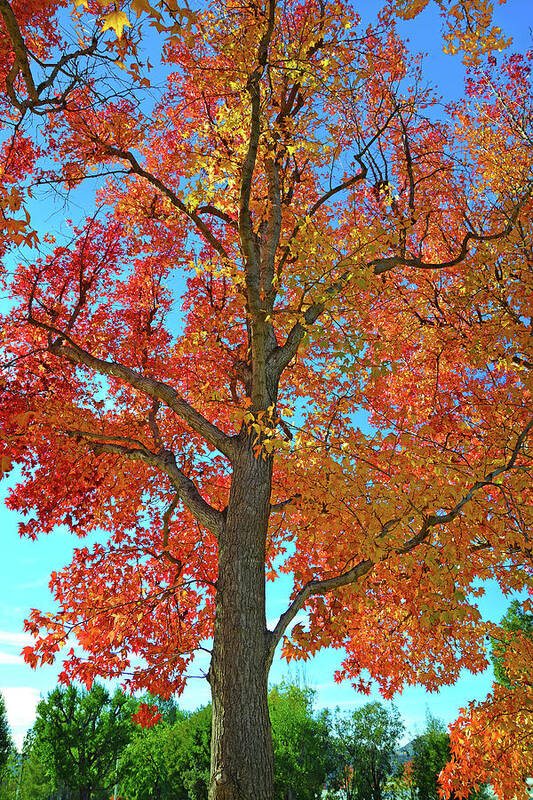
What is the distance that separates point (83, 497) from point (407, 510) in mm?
6523

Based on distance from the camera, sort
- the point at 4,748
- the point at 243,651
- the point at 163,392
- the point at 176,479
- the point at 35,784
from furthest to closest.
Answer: the point at 35,784 → the point at 4,748 → the point at 163,392 → the point at 176,479 → the point at 243,651

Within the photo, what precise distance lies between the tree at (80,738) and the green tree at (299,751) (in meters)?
12.1

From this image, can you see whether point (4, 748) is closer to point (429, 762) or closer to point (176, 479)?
point (429, 762)

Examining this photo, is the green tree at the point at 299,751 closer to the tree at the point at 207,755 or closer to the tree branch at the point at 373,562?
the tree at the point at 207,755

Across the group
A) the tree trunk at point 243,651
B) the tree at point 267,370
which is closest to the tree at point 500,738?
the tree at point 267,370

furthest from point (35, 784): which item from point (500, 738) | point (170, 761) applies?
point (500, 738)

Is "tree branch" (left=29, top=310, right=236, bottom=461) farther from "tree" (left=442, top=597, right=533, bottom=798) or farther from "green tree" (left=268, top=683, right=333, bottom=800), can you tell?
"green tree" (left=268, top=683, right=333, bottom=800)

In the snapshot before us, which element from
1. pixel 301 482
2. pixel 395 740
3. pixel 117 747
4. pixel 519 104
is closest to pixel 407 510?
pixel 301 482

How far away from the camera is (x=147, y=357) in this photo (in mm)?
10383

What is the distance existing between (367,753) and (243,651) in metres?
32.2

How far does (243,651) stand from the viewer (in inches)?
196

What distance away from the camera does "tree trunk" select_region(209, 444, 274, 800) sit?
4492 mm

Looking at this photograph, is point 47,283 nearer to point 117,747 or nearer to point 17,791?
point 117,747

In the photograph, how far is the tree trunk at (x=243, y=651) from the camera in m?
4.49
